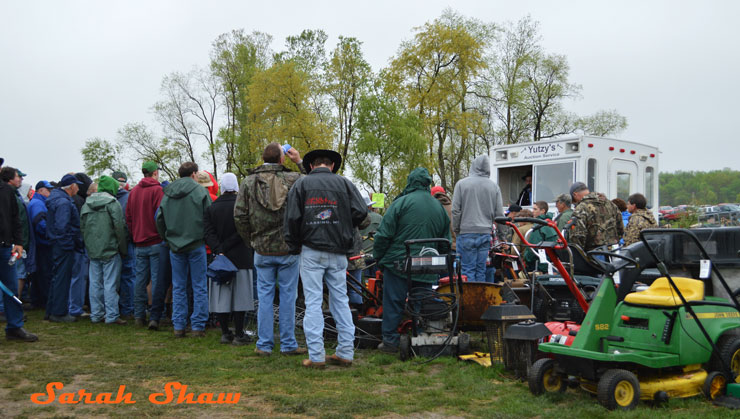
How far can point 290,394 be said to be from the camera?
15.1ft

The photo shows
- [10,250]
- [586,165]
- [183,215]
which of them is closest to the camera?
[10,250]

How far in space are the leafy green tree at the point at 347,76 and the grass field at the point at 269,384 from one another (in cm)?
2823

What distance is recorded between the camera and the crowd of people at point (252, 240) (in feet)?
18.6

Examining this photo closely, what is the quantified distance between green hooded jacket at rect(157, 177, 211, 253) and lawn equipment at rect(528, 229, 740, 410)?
4.49 m

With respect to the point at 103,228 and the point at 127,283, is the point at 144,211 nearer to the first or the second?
the point at 103,228

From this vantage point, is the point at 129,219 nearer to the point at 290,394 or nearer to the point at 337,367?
the point at 337,367

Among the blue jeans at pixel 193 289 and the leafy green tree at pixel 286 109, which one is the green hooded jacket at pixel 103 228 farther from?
the leafy green tree at pixel 286 109

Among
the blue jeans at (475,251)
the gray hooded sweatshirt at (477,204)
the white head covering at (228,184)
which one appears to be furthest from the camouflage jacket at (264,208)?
the blue jeans at (475,251)

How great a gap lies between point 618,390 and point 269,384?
267 centimetres

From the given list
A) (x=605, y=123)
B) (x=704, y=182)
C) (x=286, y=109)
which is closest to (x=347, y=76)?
(x=286, y=109)

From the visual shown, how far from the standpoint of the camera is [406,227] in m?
6.35

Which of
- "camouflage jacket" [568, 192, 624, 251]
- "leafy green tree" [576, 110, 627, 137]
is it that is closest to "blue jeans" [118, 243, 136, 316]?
"camouflage jacket" [568, 192, 624, 251]

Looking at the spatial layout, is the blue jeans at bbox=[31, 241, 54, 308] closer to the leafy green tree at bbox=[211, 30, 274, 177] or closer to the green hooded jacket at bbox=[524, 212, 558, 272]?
the green hooded jacket at bbox=[524, 212, 558, 272]

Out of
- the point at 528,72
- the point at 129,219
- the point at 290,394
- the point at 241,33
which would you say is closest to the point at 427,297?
the point at 290,394
